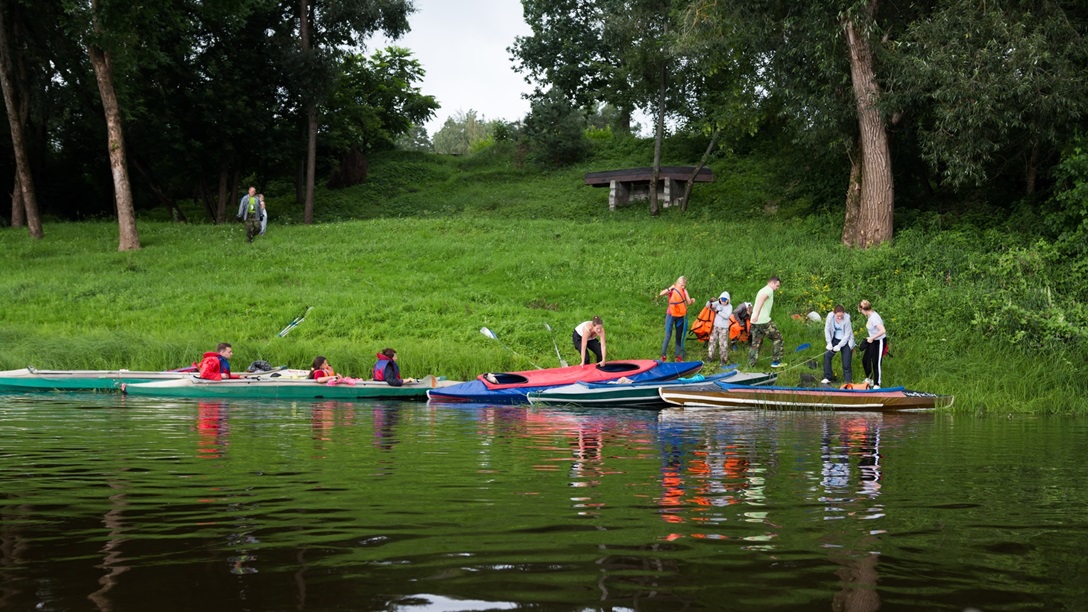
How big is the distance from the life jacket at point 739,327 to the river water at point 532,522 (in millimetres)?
9882

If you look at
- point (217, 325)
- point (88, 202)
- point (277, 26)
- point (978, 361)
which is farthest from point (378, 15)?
point (978, 361)

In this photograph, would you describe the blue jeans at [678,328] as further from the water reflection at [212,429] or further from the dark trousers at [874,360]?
the water reflection at [212,429]

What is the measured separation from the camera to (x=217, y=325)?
72.9 ft

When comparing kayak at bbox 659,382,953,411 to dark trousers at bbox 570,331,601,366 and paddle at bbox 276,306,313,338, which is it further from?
paddle at bbox 276,306,313,338

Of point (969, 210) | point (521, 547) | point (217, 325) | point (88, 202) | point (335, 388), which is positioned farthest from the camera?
point (88, 202)

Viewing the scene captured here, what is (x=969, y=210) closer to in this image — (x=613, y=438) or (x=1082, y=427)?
(x=1082, y=427)

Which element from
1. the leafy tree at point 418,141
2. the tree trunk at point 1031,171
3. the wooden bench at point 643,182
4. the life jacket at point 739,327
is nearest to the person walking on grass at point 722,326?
the life jacket at point 739,327

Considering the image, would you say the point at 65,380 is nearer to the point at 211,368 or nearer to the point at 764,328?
the point at 211,368

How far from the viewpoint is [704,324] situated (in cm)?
2134

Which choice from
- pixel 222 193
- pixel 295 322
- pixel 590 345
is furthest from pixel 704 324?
pixel 222 193

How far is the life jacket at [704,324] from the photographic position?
69.9 feet

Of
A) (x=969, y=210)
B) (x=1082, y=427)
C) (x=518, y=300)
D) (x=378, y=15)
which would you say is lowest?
(x=1082, y=427)

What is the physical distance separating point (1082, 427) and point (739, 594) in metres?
11.6

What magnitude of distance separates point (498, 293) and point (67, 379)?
1135 cm
